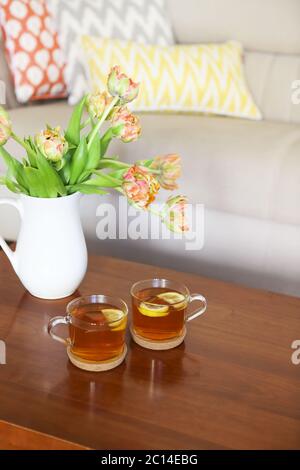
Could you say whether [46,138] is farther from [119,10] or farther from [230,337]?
[119,10]

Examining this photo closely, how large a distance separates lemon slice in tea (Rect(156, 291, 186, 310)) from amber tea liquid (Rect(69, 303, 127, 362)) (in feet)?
0.28

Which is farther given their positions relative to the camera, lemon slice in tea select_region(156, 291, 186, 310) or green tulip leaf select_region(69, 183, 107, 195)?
green tulip leaf select_region(69, 183, 107, 195)

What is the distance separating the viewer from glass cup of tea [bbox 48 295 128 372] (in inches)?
36.9

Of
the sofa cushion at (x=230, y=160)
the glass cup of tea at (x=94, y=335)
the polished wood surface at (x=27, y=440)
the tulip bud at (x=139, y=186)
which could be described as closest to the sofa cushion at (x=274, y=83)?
the sofa cushion at (x=230, y=160)

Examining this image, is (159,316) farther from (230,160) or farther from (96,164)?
Result: (230,160)

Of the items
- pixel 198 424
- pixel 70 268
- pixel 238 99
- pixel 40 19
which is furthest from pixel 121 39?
pixel 198 424

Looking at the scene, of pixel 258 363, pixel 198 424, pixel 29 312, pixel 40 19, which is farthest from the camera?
pixel 40 19

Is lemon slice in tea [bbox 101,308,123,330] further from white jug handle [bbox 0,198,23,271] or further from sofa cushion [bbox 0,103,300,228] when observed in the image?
sofa cushion [bbox 0,103,300,228]

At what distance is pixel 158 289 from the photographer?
3.47ft

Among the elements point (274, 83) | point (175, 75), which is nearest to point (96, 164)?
point (175, 75)

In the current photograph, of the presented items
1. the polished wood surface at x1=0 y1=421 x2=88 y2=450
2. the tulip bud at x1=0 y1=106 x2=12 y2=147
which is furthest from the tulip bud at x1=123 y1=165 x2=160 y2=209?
the polished wood surface at x1=0 y1=421 x2=88 y2=450

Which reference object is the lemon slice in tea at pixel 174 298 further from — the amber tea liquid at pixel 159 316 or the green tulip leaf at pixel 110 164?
the green tulip leaf at pixel 110 164

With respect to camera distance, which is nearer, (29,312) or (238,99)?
(29,312)

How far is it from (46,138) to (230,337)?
1.43 ft
